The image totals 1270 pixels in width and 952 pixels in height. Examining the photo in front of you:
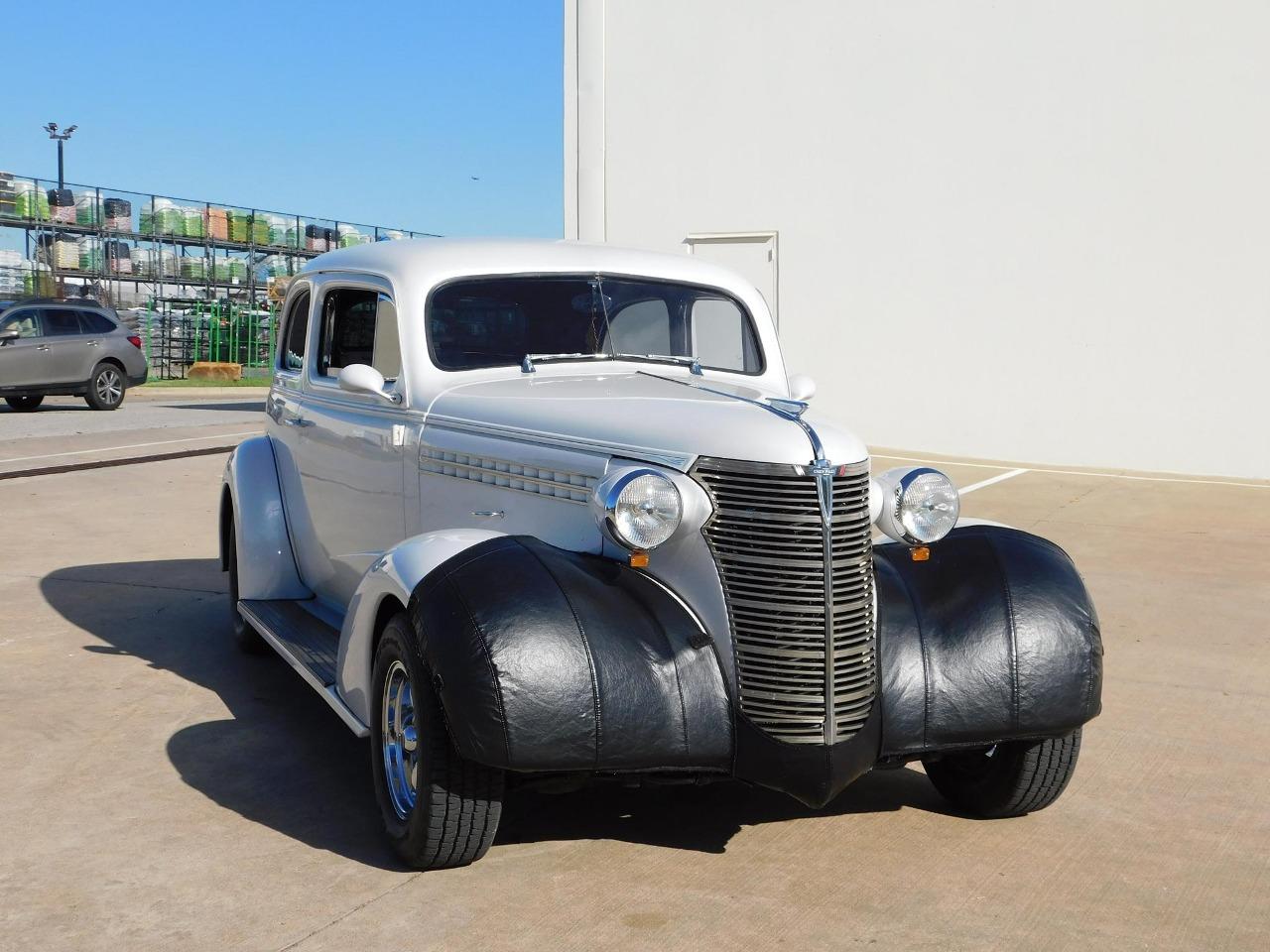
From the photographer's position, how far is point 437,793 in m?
3.78

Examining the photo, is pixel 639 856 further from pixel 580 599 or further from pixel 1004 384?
pixel 1004 384

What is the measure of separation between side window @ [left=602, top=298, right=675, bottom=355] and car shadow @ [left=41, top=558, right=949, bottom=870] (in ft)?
5.42

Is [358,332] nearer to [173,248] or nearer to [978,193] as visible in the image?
[978,193]

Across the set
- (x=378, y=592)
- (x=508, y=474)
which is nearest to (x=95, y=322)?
(x=508, y=474)

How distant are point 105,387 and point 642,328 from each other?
61.5 ft

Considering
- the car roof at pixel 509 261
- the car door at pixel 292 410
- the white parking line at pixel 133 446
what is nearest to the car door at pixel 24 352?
the white parking line at pixel 133 446

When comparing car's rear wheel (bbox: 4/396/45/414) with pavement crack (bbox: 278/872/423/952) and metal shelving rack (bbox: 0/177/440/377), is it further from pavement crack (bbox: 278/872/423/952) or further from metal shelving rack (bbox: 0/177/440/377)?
pavement crack (bbox: 278/872/423/952)

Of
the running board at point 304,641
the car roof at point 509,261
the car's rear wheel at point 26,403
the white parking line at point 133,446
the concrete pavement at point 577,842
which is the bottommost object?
the concrete pavement at point 577,842

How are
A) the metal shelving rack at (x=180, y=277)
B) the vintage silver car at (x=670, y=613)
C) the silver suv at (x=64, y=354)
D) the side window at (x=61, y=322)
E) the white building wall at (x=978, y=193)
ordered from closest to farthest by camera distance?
the vintage silver car at (x=670, y=613) → the white building wall at (x=978, y=193) → the silver suv at (x=64, y=354) → the side window at (x=61, y=322) → the metal shelving rack at (x=180, y=277)

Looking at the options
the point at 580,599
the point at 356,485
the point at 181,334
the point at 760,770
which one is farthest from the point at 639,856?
the point at 181,334

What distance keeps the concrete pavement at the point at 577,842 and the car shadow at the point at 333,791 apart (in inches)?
0.5

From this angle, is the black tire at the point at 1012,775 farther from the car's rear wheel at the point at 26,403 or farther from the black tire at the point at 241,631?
the car's rear wheel at the point at 26,403

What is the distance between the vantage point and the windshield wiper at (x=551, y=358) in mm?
5020

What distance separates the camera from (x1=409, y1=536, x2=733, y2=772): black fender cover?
11.8 ft
